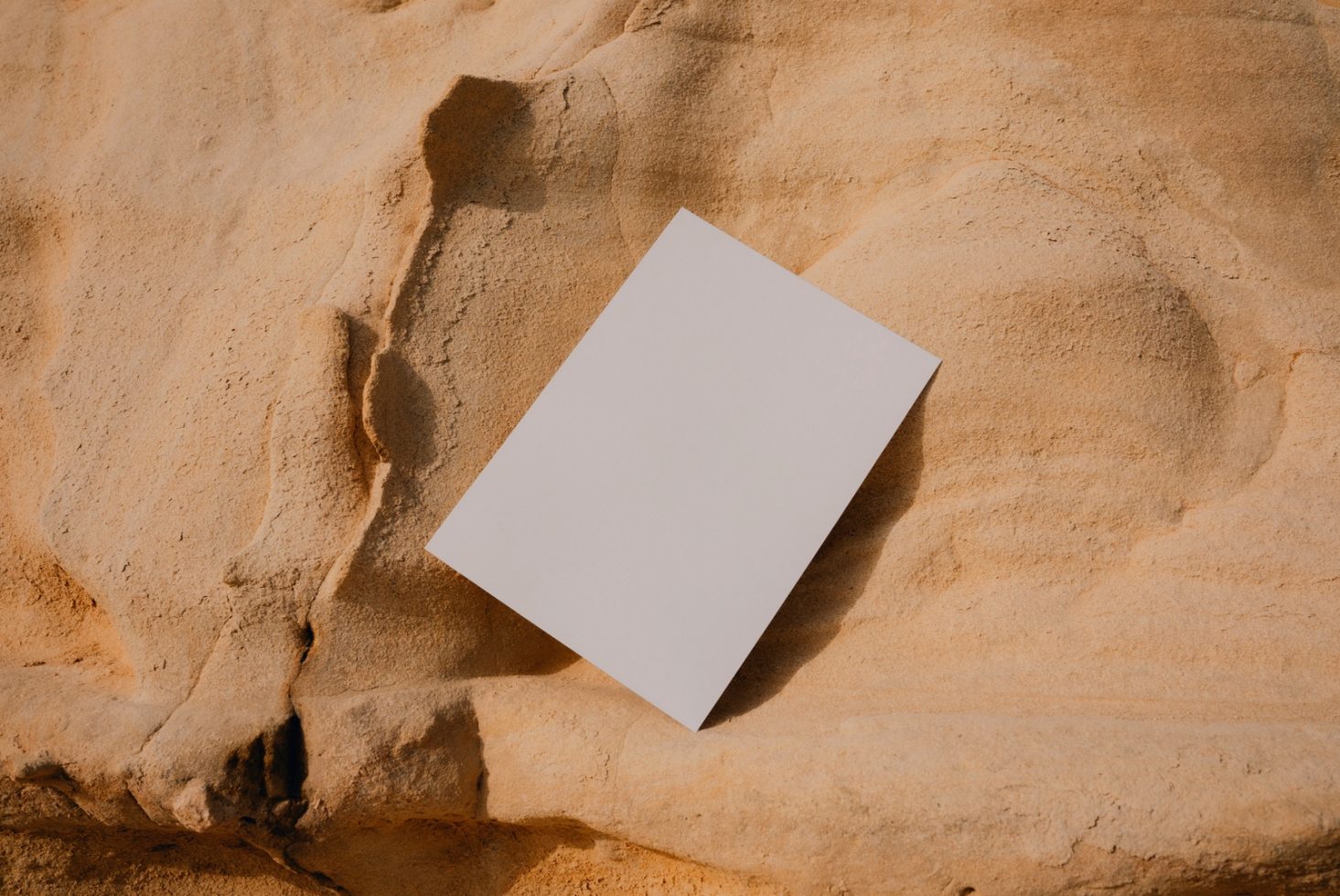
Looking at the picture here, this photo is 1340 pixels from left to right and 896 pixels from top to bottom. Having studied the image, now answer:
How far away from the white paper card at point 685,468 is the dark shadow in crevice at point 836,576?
0.10 feet

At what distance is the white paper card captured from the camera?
1.11 meters

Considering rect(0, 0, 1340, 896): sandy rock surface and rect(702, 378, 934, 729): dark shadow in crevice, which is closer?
rect(0, 0, 1340, 896): sandy rock surface

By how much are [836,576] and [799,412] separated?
189 millimetres

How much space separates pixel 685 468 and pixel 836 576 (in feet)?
0.68

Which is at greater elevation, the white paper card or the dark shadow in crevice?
the white paper card

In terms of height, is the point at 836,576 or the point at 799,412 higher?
the point at 799,412

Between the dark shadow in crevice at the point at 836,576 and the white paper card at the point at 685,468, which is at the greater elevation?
the white paper card at the point at 685,468

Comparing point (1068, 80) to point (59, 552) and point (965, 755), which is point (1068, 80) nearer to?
point (965, 755)

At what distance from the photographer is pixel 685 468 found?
116 cm

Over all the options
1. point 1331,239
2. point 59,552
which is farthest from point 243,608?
point 1331,239

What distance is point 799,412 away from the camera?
117cm

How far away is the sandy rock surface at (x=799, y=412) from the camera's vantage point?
950 mm

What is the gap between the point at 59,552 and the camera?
1161mm

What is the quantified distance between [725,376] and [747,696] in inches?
14.3
